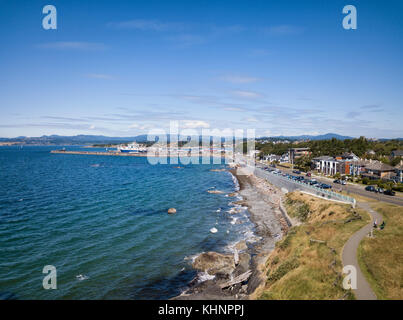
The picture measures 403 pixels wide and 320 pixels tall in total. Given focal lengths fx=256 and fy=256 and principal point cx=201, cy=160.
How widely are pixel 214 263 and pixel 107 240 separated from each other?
49.0 feet

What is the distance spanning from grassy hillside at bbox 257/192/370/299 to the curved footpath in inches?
17.8

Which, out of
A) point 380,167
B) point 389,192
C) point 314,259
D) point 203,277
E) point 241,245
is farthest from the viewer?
point 380,167

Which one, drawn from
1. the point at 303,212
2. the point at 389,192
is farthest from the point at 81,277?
the point at 389,192

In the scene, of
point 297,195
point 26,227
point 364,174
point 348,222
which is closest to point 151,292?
point 348,222

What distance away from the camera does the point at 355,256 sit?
66.1 feet

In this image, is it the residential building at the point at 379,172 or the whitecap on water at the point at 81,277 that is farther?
the residential building at the point at 379,172

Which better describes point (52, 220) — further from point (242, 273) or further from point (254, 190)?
point (254, 190)

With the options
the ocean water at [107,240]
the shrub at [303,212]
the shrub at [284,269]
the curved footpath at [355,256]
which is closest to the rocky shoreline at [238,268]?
the shrub at [284,269]

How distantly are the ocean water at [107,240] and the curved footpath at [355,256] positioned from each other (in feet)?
44.8

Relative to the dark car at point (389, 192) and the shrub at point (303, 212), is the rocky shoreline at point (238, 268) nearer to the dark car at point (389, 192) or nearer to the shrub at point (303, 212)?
the shrub at point (303, 212)

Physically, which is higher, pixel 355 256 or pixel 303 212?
pixel 355 256

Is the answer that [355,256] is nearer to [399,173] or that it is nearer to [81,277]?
[81,277]

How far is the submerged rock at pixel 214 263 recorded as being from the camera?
25.5 meters
